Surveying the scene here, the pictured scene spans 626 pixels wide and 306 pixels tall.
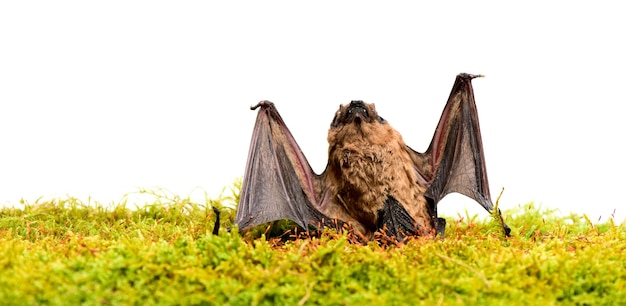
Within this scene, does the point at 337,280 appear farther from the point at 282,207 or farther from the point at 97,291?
the point at 282,207

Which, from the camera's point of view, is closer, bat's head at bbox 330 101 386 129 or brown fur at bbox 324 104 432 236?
brown fur at bbox 324 104 432 236

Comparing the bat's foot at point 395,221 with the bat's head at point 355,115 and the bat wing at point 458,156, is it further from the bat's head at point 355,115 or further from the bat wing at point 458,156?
the bat's head at point 355,115

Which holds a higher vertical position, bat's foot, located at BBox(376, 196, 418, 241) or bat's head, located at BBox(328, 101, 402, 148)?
bat's head, located at BBox(328, 101, 402, 148)

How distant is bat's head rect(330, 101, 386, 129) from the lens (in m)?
6.27

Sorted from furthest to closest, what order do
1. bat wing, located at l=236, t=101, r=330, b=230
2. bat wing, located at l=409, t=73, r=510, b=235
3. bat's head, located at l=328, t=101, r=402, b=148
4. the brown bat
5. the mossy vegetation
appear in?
bat wing, located at l=409, t=73, r=510, b=235
bat's head, located at l=328, t=101, r=402, b=148
the brown bat
bat wing, located at l=236, t=101, r=330, b=230
the mossy vegetation

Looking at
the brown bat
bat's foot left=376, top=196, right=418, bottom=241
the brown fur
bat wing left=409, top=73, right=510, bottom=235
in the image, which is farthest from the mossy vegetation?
bat wing left=409, top=73, right=510, bottom=235

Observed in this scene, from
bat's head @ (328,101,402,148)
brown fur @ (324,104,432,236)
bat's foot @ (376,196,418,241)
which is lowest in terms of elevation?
bat's foot @ (376,196,418,241)

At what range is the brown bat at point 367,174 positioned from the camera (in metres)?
5.91

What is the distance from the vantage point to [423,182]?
6.39 meters

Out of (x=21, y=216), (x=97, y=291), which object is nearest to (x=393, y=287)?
(x=97, y=291)

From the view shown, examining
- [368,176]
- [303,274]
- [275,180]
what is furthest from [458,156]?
[303,274]

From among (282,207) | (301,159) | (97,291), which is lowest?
(97,291)

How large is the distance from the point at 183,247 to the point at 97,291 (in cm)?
69

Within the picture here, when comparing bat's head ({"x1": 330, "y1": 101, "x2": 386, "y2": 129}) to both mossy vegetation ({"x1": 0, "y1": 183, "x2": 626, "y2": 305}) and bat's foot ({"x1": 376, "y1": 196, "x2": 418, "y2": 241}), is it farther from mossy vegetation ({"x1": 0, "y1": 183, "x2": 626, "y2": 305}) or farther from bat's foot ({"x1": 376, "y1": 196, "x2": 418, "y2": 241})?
mossy vegetation ({"x1": 0, "y1": 183, "x2": 626, "y2": 305})
